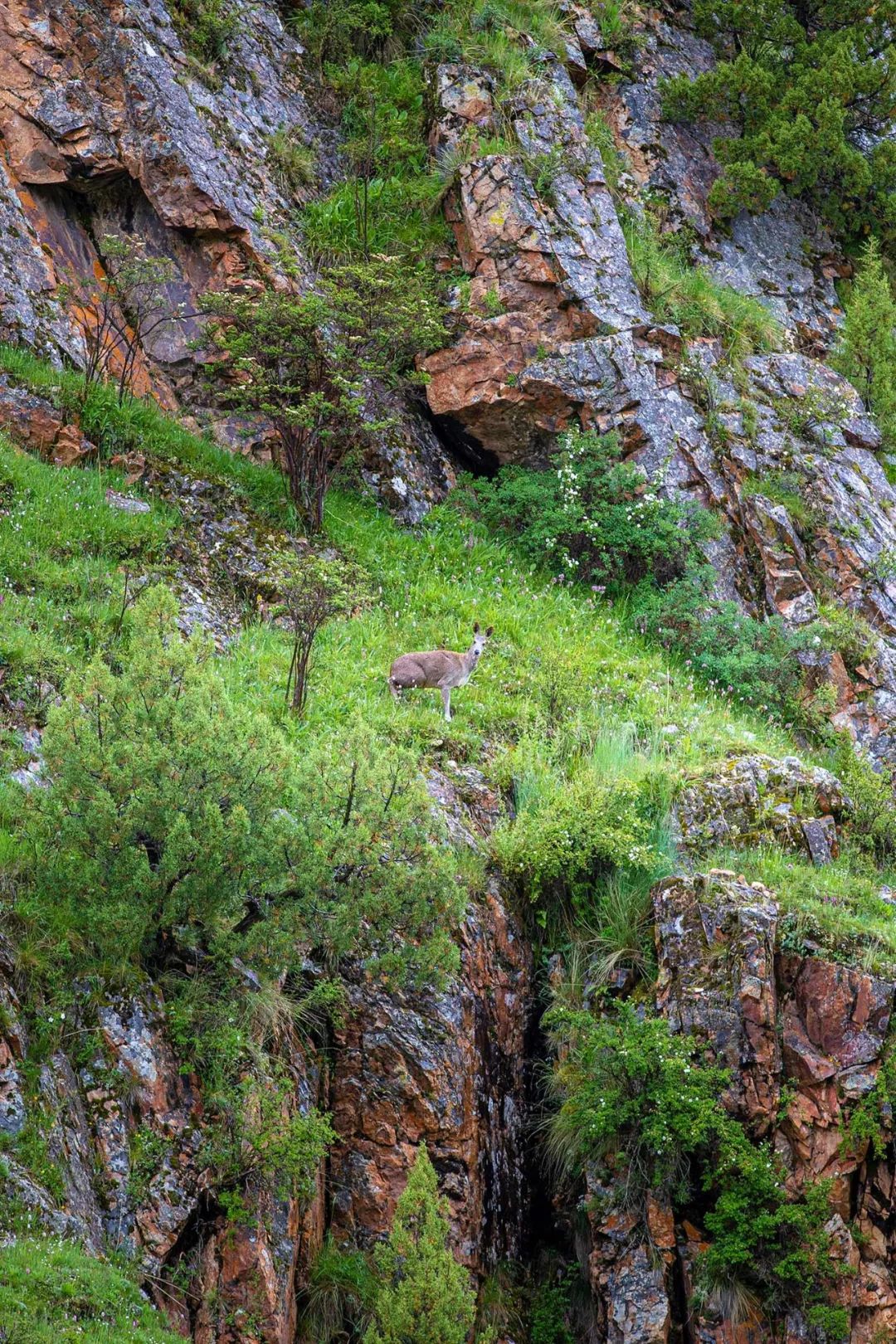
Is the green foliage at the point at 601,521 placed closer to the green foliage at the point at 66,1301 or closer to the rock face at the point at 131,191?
the rock face at the point at 131,191

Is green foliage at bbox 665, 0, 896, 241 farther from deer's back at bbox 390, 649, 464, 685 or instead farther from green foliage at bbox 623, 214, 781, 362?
deer's back at bbox 390, 649, 464, 685

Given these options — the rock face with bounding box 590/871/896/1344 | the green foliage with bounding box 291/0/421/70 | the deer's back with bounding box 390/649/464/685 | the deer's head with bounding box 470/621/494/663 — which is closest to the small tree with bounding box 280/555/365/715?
the deer's back with bounding box 390/649/464/685

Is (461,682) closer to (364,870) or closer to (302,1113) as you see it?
(364,870)

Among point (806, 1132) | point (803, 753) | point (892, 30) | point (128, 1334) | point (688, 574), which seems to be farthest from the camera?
point (892, 30)

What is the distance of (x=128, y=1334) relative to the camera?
5676mm

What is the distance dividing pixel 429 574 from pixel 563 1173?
8.25 meters

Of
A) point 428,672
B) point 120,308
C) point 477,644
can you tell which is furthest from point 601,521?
point 120,308

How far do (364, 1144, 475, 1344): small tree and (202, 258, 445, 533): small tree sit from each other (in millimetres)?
9391

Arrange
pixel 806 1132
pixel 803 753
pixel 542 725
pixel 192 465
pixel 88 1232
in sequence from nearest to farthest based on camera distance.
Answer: pixel 88 1232 → pixel 806 1132 → pixel 542 725 → pixel 803 753 → pixel 192 465

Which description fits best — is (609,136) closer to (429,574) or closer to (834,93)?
(834,93)

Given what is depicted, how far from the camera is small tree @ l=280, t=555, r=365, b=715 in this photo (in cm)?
1085

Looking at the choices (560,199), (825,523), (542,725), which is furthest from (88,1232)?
(560,199)

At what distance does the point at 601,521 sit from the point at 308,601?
662 cm

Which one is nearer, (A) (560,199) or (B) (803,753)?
(B) (803,753)
